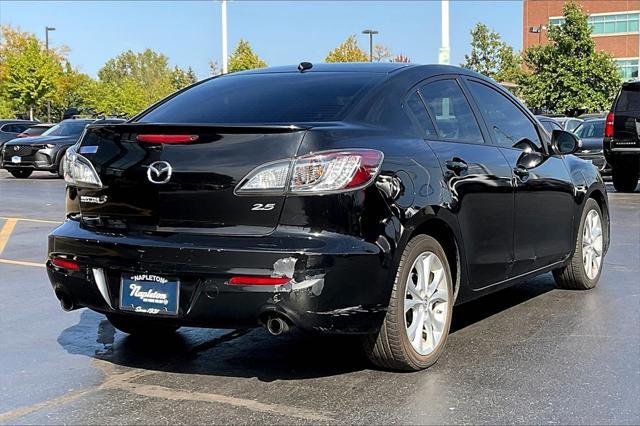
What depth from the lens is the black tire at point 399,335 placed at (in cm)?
420

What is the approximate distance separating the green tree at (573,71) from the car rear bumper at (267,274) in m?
36.9

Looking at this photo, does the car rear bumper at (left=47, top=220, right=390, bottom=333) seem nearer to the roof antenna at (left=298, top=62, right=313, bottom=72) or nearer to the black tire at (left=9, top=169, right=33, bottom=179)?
the roof antenna at (left=298, top=62, right=313, bottom=72)

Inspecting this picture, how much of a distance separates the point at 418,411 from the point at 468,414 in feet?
0.74

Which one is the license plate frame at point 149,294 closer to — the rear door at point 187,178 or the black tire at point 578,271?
the rear door at point 187,178

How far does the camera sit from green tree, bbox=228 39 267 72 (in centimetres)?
5045

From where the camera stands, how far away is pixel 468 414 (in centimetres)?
381

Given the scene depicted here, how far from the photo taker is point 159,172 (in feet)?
13.6

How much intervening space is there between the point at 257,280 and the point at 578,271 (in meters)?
3.50

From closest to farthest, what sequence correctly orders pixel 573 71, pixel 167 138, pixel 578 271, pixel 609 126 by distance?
pixel 167 138 < pixel 578 271 < pixel 609 126 < pixel 573 71

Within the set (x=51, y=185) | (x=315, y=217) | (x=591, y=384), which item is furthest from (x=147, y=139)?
(x=51, y=185)

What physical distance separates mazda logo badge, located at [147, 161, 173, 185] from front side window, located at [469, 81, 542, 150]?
223cm

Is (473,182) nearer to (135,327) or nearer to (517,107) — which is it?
(517,107)

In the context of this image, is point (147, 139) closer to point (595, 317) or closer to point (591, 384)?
point (591, 384)

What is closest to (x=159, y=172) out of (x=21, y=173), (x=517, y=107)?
(x=517, y=107)
